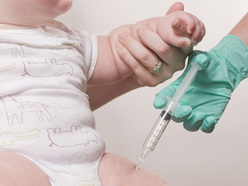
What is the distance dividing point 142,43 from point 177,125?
31.3 inches

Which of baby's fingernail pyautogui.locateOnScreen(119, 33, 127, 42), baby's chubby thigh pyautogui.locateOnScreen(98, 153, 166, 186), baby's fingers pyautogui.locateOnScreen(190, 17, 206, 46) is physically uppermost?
baby's fingers pyautogui.locateOnScreen(190, 17, 206, 46)

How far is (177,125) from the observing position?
5.73 ft

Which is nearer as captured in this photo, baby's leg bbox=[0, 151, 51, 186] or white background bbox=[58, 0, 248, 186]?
baby's leg bbox=[0, 151, 51, 186]

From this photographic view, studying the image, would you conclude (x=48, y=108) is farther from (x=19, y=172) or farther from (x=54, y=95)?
(x=19, y=172)

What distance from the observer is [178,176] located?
168cm

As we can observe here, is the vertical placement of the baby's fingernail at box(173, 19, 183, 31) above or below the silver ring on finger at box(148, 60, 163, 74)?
above

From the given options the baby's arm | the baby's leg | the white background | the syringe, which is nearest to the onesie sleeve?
the baby's arm

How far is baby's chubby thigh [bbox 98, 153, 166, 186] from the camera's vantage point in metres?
0.83

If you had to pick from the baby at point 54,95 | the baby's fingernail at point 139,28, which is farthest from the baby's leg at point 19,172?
the baby's fingernail at point 139,28

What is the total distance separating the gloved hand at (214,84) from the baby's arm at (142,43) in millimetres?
52

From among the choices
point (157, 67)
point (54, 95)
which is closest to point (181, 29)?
point (157, 67)

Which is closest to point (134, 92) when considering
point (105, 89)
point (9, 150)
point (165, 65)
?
point (105, 89)

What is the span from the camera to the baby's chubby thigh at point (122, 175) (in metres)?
0.83

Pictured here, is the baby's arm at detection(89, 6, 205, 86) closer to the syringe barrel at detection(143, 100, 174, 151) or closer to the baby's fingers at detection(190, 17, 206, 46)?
the baby's fingers at detection(190, 17, 206, 46)
